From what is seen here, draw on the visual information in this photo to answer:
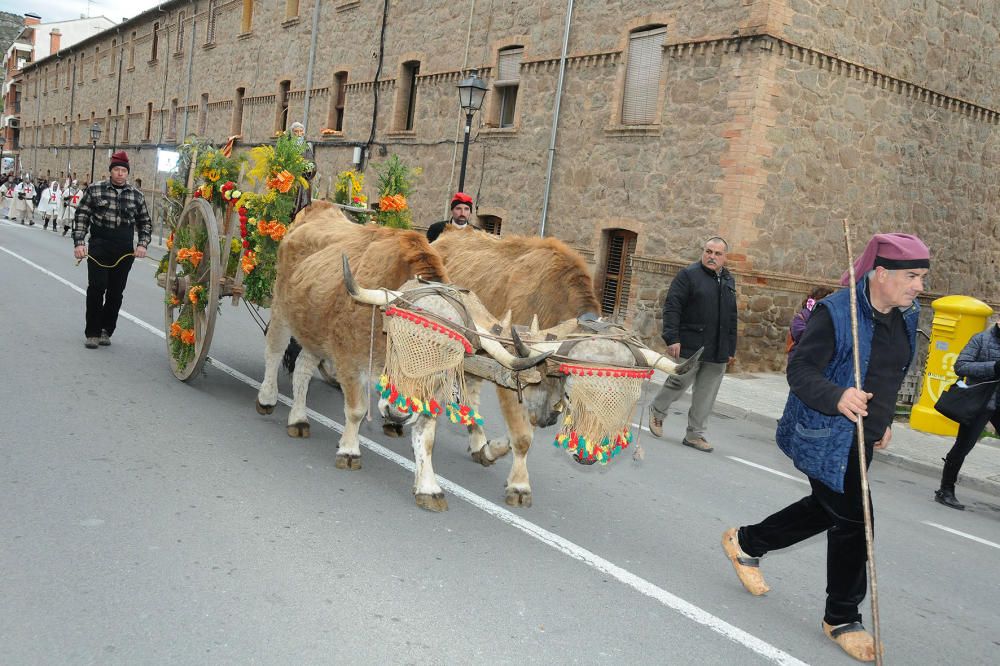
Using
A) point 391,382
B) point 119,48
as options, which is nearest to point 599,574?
point 391,382

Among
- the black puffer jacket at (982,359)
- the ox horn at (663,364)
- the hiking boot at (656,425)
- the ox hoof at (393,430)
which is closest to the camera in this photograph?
the ox horn at (663,364)

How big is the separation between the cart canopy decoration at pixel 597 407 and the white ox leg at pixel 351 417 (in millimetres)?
1956

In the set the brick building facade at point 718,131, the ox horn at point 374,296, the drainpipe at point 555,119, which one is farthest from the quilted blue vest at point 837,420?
the drainpipe at point 555,119

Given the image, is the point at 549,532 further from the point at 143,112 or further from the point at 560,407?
the point at 143,112

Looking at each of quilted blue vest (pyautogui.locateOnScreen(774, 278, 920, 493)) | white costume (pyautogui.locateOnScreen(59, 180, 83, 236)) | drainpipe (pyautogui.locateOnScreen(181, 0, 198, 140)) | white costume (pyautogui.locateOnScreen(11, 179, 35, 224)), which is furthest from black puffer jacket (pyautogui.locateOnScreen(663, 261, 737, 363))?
white costume (pyautogui.locateOnScreen(11, 179, 35, 224))

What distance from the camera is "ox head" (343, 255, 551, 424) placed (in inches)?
182

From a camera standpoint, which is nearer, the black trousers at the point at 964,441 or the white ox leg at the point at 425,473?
the white ox leg at the point at 425,473

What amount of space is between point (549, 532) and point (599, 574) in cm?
64

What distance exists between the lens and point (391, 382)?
4832mm

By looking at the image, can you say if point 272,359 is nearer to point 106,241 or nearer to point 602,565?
point 106,241

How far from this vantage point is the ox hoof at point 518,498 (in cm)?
562

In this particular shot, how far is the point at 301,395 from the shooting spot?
6812mm

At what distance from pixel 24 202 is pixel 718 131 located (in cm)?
3112

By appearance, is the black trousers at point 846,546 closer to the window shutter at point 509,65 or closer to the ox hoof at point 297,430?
the ox hoof at point 297,430
